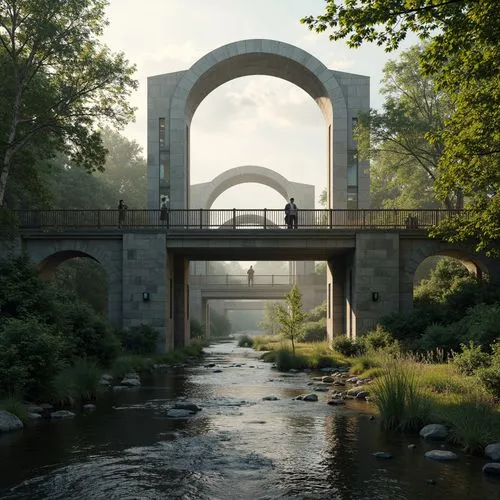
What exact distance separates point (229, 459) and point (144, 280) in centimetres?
2009

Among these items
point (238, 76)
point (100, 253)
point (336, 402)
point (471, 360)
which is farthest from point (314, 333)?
point (336, 402)

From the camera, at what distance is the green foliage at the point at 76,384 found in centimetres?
1577

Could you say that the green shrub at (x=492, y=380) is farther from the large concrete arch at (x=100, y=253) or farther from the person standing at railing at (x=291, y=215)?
the large concrete arch at (x=100, y=253)

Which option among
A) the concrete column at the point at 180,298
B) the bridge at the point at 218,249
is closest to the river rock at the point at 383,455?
the bridge at the point at 218,249

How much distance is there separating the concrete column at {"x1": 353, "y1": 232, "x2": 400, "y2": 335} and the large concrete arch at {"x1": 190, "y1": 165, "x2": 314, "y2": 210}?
110ft

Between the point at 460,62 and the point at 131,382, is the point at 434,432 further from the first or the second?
the point at 131,382

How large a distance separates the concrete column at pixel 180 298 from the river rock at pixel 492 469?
26.7 m

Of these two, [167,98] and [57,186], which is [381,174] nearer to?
[167,98]

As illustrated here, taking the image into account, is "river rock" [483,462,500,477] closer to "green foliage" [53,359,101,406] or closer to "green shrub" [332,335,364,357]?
"green foliage" [53,359,101,406]

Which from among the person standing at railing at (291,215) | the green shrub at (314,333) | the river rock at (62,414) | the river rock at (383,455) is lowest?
the green shrub at (314,333)

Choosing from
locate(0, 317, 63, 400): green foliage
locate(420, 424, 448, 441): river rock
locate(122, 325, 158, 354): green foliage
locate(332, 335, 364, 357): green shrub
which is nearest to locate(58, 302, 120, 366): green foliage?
locate(0, 317, 63, 400): green foliage

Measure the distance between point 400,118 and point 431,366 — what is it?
66.4 feet

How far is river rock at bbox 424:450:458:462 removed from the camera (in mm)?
10312

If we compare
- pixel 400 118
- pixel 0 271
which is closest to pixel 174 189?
pixel 400 118
